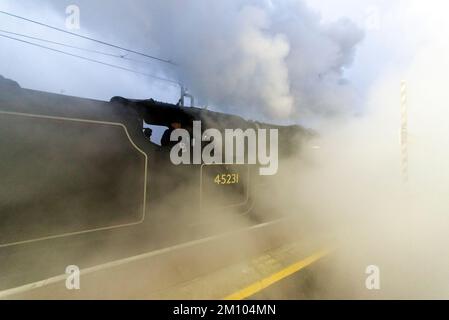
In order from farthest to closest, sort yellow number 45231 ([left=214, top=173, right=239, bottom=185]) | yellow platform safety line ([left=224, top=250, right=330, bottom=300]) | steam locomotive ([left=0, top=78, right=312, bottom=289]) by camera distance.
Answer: yellow number 45231 ([left=214, top=173, right=239, bottom=185]) < yellow platform safety line ([left=224, top=250, right=330, bottom=300]) < steam locomotive ([left=0, top=78, right=312, bottom=289])

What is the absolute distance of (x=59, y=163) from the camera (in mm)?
1983

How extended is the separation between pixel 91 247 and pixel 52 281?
465 millimetres

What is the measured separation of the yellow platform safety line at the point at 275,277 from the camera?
2.32m

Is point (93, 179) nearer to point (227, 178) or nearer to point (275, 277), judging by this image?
point (227, 178)

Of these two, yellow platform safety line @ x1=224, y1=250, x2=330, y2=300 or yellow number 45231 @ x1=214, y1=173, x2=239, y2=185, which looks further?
yellow number 45231 @ x1=214, y1=173, x2=239, y2=185

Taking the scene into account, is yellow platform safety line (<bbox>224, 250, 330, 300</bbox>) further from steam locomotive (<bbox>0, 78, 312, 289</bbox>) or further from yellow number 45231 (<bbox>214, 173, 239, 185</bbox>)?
yellow number 45231 (<bbox>214, 173, 239, 185</bbox>)

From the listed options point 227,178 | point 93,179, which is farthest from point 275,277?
point 93,179

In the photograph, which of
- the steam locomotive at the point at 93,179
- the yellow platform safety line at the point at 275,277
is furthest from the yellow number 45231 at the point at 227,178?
the yellow platform safety line at the point at 275,277

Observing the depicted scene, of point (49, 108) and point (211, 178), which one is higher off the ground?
point (49, 108)

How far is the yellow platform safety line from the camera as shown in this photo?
7.63 ft

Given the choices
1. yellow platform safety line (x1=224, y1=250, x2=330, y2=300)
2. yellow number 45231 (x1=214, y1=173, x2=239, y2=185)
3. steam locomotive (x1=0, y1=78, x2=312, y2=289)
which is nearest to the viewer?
steam locomotive (x1=0, y1=78, x2=312, y2=289)

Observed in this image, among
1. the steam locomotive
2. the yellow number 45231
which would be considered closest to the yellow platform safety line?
the steam locomotive
